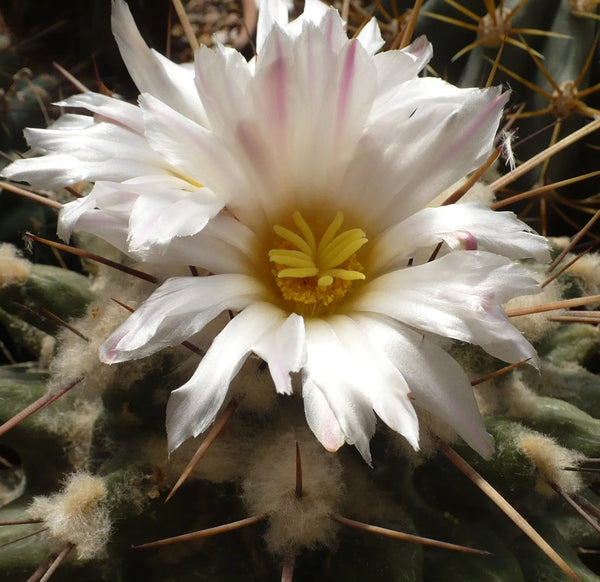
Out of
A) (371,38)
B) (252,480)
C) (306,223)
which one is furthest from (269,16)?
(252,480)

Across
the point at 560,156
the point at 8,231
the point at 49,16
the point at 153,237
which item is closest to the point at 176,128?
the point at 153,237

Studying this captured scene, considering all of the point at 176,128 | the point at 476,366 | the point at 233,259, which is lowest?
the point at 476,366

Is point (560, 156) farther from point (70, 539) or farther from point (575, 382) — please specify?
point (70, 539)

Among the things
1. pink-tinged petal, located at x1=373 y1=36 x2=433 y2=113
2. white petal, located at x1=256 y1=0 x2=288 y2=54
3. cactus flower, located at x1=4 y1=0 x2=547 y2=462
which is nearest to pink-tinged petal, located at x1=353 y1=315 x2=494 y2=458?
cactus flower, located at x1=4 y1=0 x2=547 y2=462

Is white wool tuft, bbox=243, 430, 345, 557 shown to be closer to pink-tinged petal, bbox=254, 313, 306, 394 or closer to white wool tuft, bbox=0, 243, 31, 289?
pink-tinged petal, bbox=254, 313, 306, 394

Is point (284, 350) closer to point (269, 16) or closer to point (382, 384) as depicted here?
point (382, 384)

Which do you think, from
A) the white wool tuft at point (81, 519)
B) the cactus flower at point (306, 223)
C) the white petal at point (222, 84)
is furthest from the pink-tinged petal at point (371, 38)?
the white wool tuft at point (81, 519)

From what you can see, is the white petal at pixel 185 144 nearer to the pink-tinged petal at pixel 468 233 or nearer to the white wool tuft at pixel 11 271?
the pink-tinged petal at pixel 468 233
